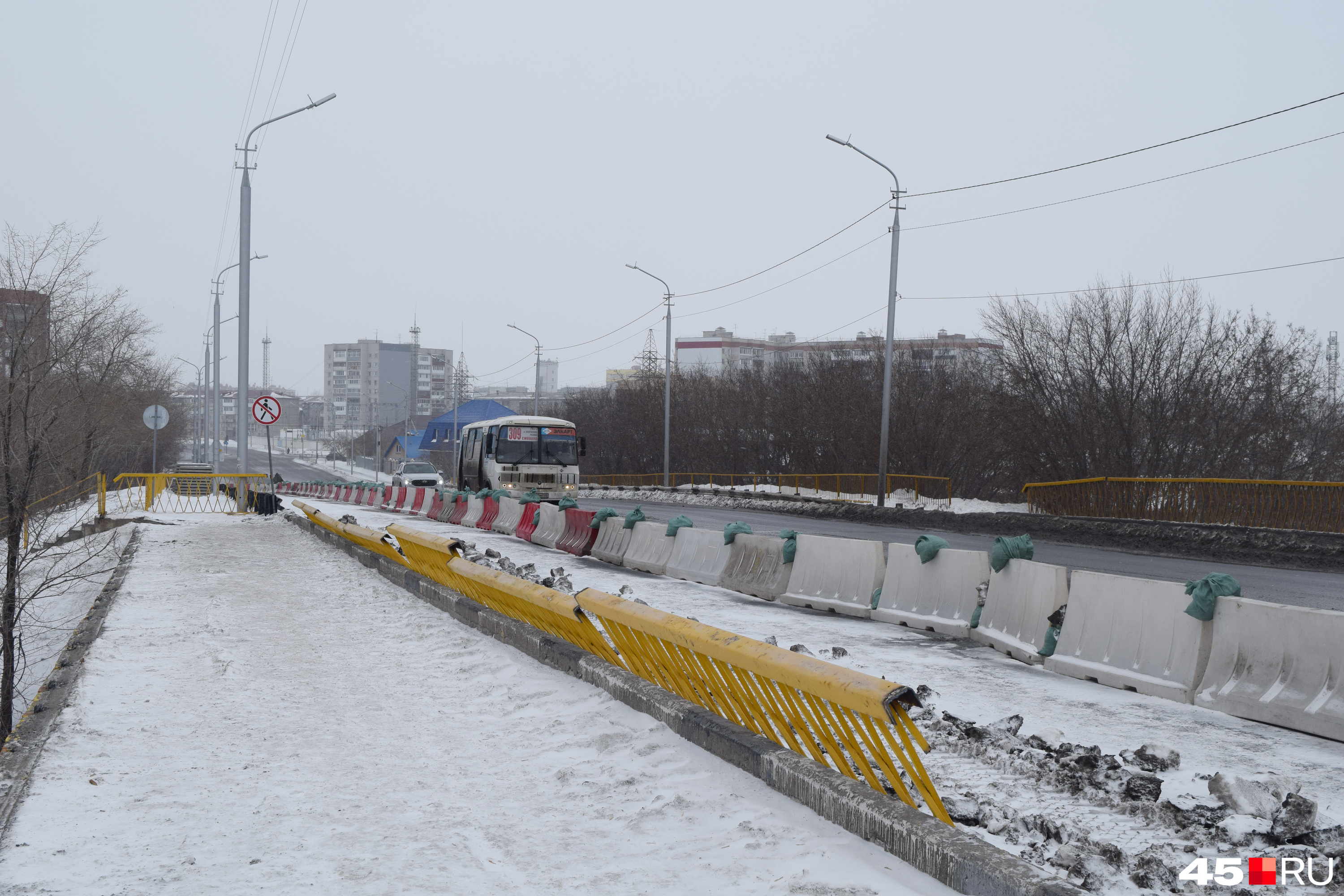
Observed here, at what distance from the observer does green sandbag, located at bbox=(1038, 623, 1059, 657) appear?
8234 mm

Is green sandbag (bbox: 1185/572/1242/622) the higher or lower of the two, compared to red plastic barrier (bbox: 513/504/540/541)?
higher

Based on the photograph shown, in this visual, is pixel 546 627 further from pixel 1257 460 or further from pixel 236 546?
pixel 1257 460

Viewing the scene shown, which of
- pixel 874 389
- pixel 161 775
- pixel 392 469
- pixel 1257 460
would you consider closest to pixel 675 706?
pixel 161 775

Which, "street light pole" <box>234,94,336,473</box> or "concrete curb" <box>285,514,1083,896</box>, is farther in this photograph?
"street light pole" <box>234,94,336,473</box>

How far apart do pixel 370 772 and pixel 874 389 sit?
47.7 metres

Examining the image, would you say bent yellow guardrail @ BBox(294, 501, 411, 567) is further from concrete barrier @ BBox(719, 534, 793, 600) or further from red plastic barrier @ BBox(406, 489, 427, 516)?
red plastic barrier @ BBox(406, 489, 427, 516)

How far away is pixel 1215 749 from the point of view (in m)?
5.87

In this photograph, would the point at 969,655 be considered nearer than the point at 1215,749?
No

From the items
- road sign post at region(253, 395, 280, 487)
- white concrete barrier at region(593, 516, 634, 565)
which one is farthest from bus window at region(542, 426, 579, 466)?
white concrete barrier at region(593, 516, 634, 565)

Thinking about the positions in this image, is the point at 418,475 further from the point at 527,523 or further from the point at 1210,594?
the point at 1210,594

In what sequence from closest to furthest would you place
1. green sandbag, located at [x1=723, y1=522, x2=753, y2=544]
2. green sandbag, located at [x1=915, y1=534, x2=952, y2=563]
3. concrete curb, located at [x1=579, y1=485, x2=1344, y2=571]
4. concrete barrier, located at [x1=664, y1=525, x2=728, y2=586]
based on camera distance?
green sandbag, located at [x1=915, y1=534, x2=952, y2=563], green sandbag, located at [x1=723, y1=522, x2=753, y2=544], concrete barrier, located at [x1=664, y1=525, x2=728, y2=586], concrete curb, located at [x1=579, y1=485, x2=1344, y2=571]

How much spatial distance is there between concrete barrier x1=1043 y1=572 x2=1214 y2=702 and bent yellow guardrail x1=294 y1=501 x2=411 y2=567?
9.11m

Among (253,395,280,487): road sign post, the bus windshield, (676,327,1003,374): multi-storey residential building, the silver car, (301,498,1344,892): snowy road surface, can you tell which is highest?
(676,327,1003,374): multi-storey residential building

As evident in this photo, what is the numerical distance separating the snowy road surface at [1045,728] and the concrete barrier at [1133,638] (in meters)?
0.12
